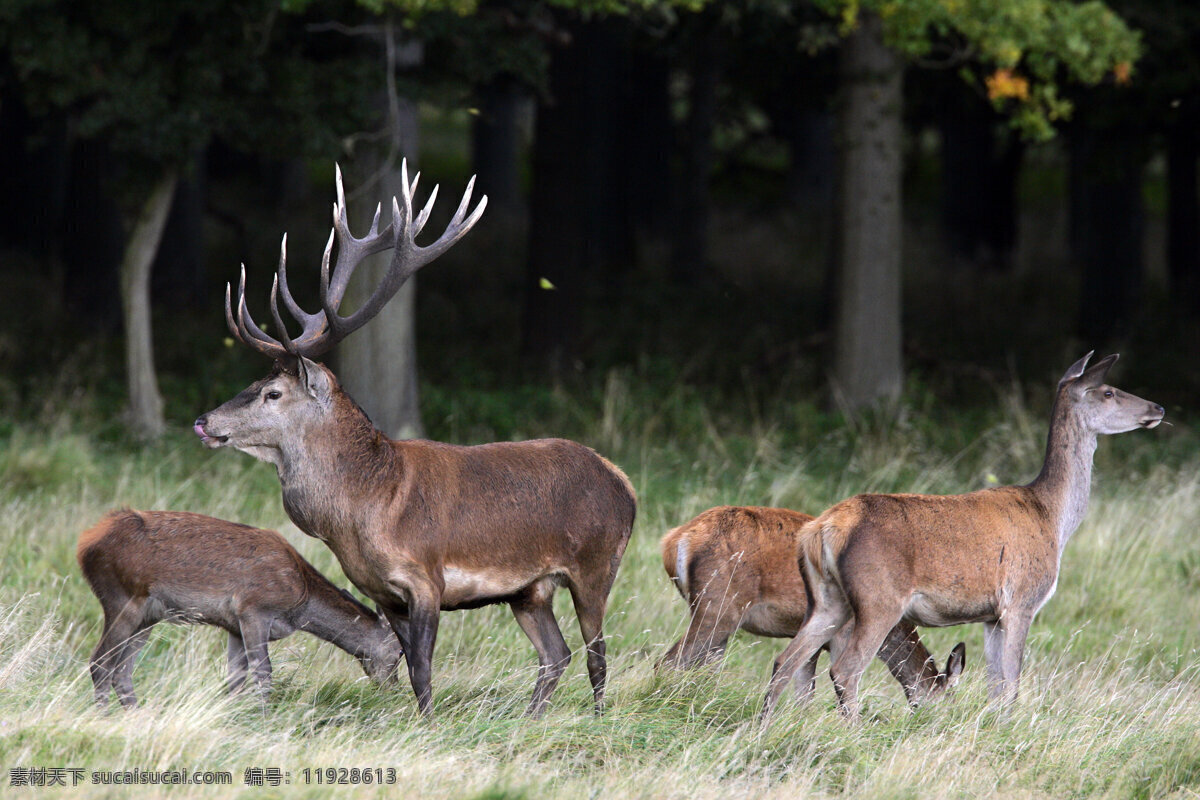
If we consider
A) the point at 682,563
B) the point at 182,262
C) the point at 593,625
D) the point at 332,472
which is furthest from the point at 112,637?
the point at 182,262

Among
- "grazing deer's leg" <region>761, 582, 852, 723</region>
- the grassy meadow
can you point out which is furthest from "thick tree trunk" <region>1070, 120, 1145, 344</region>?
"grazing deer's leg" <region>761, 582, 852, 723</region>

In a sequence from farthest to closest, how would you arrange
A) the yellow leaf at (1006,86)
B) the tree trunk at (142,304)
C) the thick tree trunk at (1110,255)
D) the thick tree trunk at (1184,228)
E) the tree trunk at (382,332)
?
the thick tree trunk at (1184,228), the thick tree trunk at (1110,255), the tree trunk at (382,332), the tree trunk at (142,304), the yellow leaf at (1006,86)

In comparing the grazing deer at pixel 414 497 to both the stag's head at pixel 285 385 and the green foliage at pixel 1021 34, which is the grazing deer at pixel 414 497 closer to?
the stag's head at pixel 285 385

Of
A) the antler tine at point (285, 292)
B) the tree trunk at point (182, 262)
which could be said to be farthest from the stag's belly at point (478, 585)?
the tree trunk at point (182, 262)

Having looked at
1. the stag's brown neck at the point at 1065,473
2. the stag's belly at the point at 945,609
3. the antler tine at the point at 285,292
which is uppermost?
the antler tine at the point at 285,292

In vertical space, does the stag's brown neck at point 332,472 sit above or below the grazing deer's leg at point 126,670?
above

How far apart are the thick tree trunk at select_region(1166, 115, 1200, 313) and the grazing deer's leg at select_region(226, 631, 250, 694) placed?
1628cm

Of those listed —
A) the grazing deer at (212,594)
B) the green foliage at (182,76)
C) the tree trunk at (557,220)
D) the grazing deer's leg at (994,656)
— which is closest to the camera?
the grazing deer at (212,594)

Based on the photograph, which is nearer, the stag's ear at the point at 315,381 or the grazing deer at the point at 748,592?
the stag's ear at the point at 315,381

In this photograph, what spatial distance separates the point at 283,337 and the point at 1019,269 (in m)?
19.3

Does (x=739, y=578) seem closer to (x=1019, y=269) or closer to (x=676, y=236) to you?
(x=676, y=236)

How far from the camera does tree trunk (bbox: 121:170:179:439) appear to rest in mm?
11695

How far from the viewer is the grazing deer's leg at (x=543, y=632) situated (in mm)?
6098

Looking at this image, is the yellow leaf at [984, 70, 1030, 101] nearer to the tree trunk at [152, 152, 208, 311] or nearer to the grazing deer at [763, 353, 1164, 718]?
the grazing deer at [763, 353, 1164, 718]
